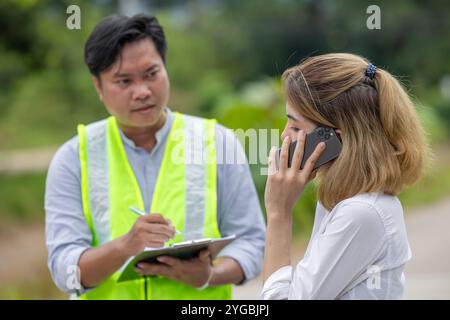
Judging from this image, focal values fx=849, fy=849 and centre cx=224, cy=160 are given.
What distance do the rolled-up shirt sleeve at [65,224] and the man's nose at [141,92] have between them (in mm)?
322

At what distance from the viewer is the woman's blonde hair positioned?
2.29 m

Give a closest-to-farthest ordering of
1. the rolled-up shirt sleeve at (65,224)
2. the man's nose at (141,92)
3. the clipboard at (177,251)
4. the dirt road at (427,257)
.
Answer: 1. the clipboard at (177,251)
2. the rolled-up shirt sleeve at (65,224)
3. the man's nose at (141,92)
4. the dirt road at (427,257)

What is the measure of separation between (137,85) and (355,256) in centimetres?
127

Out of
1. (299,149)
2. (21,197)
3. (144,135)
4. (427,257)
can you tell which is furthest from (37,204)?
(299,149)

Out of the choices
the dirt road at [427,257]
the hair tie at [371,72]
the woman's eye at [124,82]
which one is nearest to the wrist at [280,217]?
the hair tie at [371,72]

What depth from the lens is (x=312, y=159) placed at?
235 cm

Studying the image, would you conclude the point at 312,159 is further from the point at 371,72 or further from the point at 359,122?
the point at 371,72

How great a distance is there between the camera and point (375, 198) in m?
2.26

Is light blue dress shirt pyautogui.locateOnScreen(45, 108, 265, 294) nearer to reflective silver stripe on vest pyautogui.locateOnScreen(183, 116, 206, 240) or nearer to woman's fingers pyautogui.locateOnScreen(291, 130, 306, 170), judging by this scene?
reflective silver stripe on vest pyautogui.locateOnScreen(183, 116, 206, 240)

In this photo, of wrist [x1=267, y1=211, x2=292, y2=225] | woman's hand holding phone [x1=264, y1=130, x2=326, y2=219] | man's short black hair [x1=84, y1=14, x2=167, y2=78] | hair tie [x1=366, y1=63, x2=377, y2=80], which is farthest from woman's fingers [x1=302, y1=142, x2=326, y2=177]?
man's short black hair [x1=84, y1=14, x2=167, y2=78]

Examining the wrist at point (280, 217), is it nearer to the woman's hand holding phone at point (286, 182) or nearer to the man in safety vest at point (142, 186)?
the woman's hand holding phone at point (286, 182)

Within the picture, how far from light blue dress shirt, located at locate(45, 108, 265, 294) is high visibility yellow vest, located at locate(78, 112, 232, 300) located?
31mm

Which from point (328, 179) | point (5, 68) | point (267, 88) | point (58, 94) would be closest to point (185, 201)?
point (328, 179)

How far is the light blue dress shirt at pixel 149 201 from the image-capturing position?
304 cm
